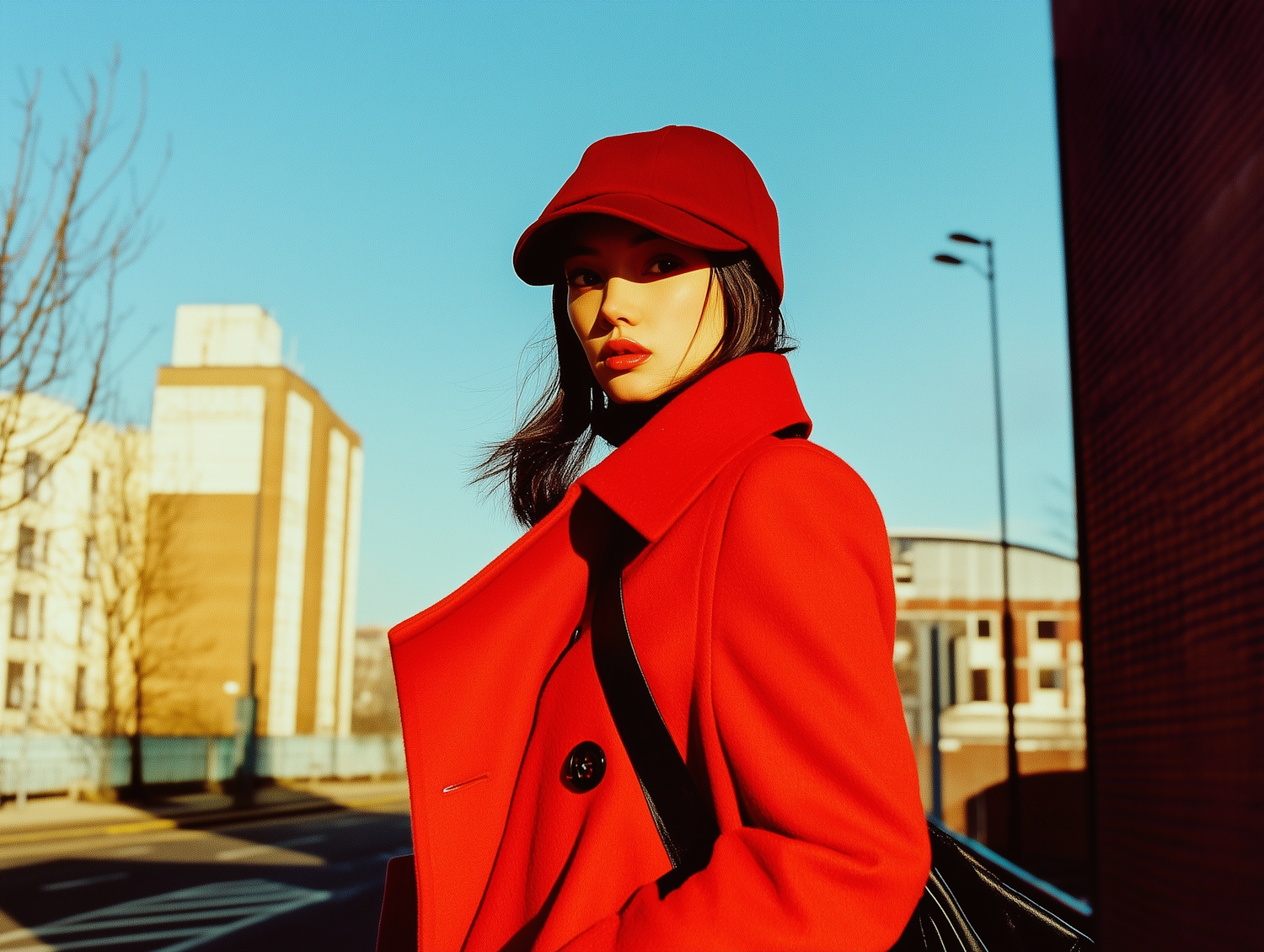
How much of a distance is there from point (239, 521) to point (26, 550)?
16.5m

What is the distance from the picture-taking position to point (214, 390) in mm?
52281

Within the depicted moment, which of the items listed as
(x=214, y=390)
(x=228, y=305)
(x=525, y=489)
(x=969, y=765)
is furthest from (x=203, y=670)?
(x=525, y=489)

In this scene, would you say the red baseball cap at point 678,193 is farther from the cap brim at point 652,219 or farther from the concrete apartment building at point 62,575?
the concrete apartment building at point 62,575

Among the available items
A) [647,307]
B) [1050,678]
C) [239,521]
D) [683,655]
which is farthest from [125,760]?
→ [683,655]

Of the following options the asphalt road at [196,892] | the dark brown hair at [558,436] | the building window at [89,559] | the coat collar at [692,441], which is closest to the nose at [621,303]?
the coat collar at [692,441]

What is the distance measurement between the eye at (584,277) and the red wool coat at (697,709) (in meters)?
0.27

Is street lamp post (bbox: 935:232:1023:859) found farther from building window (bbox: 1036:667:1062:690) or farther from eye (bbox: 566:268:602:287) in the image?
eye (bbox: 566:268:602:287)

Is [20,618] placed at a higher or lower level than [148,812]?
higher

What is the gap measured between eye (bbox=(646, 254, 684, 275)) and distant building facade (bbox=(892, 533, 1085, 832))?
94.6 ft

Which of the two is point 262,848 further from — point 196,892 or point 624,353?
point 624,353

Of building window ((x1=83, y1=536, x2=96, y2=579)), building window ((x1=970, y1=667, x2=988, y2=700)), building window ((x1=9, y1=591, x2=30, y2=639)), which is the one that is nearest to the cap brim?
building window ((x1=970, y1=667, x2=988, y2=700))

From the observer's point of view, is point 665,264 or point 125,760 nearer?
point 665,264

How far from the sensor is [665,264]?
4.85 ft

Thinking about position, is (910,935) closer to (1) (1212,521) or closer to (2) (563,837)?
(2) (563,837)
